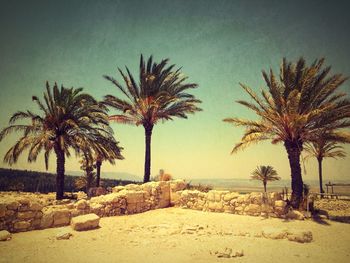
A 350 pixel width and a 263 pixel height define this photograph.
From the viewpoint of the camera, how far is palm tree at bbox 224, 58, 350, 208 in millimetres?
10195

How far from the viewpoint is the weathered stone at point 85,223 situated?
7406mm

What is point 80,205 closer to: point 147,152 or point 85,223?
point 85,223

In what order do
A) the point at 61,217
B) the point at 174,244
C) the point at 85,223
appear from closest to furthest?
the point at 174,244 → the point at 85,223 → the point at 61,217

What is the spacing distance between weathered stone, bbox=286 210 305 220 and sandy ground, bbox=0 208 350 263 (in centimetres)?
41

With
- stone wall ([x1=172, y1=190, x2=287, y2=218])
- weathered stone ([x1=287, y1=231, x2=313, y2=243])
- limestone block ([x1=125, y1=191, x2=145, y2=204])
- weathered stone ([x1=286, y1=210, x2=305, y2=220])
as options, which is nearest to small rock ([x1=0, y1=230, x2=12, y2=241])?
limestone block ([x1=125, y1=191, x2=145, y2=204])

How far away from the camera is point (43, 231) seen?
7.29m

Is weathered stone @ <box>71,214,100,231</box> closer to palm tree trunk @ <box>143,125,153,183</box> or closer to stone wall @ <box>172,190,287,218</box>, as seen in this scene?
stone wall @ <box>172,190,287,218</box>

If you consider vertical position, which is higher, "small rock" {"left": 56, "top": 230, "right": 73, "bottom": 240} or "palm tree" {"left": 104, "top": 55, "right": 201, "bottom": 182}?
"palm tree" {"left": 104, "top": 55, "right": 201, "bottom": 182}

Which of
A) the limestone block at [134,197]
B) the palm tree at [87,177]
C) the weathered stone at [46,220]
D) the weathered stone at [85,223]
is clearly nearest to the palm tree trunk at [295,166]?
the limestone block at [134,197]

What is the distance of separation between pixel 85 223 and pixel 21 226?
1788mm

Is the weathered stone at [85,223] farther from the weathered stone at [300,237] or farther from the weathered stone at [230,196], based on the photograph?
the weathered stone at [300,237]

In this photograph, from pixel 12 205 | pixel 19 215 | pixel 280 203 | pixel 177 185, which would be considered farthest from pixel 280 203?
pixel 12 205

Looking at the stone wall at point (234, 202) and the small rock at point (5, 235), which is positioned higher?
the stone wall at point (234, 202)

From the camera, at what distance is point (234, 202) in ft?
34.6
